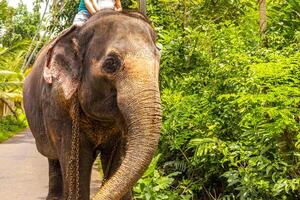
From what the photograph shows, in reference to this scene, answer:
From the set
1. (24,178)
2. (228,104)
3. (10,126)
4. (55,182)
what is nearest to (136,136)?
(55,182)

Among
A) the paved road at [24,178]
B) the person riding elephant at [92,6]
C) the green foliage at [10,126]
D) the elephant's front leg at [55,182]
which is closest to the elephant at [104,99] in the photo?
the person riding elephant at [92,6]

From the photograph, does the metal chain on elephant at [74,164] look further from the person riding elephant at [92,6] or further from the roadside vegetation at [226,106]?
the roadside vegetation at [226,106]

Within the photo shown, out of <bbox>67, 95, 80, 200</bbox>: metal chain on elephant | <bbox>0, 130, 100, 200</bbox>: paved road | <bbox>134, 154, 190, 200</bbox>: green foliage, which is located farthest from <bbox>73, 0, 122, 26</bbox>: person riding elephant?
<bbox>0, 130, 100, 200</bbox>: paved road

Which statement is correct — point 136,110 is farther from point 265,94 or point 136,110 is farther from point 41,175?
point 41,175

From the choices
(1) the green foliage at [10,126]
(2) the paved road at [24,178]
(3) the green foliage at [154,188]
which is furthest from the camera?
(1) the green foliage at [10,126]

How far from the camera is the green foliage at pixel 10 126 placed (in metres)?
29.1

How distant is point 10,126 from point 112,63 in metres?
30.5

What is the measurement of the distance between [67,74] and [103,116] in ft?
1.46

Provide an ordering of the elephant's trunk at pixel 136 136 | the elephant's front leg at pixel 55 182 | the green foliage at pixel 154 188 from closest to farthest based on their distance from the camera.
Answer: the elephant's trunk at pixel 136 136 < the elephant's front leg at pixel 55 182 < the green foliage at pixel 154 188

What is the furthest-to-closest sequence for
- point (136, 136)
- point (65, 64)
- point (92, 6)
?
1. point (92, 6)
2. point (65, 64)
3. point (136, 136)

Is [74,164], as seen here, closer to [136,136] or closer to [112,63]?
[112,63]

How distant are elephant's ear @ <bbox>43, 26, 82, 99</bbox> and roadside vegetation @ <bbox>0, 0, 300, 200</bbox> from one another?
6.10 ft

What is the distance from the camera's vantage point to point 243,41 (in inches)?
297

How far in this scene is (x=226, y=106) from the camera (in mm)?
6504
